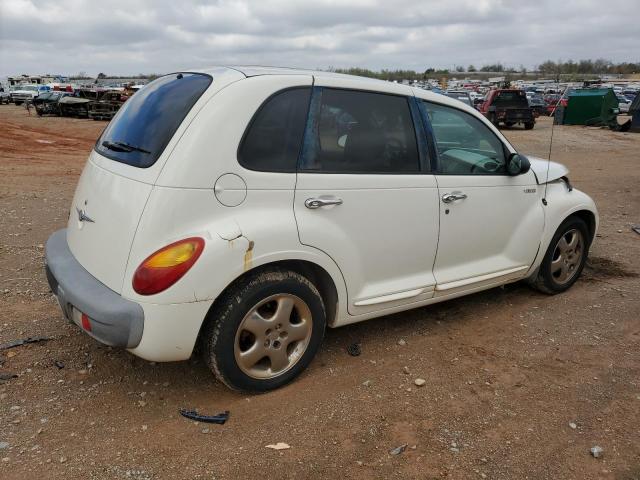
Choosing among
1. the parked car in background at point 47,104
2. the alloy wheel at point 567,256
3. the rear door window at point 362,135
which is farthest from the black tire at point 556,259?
the parked car in background at point 47,104

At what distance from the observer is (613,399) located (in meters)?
3.27

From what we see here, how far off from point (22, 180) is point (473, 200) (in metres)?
9.43

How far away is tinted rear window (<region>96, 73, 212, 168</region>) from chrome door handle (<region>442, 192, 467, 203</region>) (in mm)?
1704

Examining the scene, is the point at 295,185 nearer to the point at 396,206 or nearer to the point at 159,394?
the point at 396,206

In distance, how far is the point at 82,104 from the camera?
2983cm

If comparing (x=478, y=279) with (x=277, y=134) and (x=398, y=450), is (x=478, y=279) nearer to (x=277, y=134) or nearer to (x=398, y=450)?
(x=398, y=450)

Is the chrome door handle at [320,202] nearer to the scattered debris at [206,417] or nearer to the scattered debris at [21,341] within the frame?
the scattered debris at [206,417]

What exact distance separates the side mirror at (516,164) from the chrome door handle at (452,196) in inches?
22.8

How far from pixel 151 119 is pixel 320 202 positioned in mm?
1079

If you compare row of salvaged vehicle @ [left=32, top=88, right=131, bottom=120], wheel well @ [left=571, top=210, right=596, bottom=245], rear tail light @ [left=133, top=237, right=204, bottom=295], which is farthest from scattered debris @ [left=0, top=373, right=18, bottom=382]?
row of salvaged vehicle @ [left=32, top=88, right=131, bottom=120]

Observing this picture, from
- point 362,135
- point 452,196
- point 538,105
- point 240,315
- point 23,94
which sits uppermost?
point 23,94

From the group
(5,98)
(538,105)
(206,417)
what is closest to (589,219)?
(206,417)

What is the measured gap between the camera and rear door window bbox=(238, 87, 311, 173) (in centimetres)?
295

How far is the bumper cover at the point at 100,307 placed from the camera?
2.71 m
